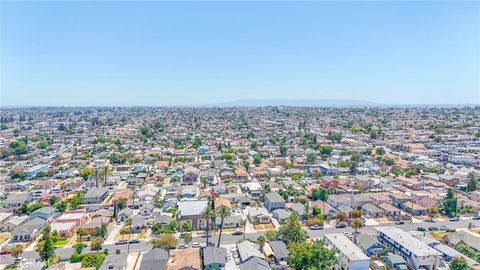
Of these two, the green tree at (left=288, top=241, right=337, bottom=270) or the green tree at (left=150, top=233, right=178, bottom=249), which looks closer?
the green tree at (left=288, top=241, right=337, bottom=270)

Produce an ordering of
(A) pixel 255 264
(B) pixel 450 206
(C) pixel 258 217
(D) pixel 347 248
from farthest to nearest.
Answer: (B) pixel 450 206
(C) pixel 258 217
(D) pixel 347 248
(A) pixel 255 264

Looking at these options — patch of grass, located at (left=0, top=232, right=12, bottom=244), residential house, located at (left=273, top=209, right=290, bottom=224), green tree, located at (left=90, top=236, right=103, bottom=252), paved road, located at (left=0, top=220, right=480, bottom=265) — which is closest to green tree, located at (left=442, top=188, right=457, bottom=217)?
paved road, located at (left=0, top=220, right=480, bottom=265)

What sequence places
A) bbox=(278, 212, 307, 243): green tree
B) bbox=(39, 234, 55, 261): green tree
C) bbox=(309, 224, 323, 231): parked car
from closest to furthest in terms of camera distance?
bbox=(39, 234, 55, 261): green tree, bbox=(278, 212, 307, 243): green tree, bbox=(309, 224, 323, 231): parked car

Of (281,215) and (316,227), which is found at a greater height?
(281,215)

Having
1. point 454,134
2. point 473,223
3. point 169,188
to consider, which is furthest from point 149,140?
point 454,134

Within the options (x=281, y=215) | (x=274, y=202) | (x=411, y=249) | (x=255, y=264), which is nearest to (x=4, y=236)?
(x=255, y=264)

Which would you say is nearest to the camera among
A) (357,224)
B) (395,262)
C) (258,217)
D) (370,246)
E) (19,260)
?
(395,262)

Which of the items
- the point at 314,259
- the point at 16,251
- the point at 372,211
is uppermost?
the point at 314,259

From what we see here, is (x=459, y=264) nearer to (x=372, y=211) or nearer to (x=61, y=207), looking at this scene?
(x=372, y=211)

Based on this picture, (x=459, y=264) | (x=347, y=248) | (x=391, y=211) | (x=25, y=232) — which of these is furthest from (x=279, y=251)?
(x=25, y=232)

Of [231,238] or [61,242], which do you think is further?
[231,238]

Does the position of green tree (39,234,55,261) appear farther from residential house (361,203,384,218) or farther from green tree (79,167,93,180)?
residential house (361,203,384,218)

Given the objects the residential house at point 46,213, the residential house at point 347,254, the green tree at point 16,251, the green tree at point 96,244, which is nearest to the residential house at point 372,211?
the residential house at point 347,254
